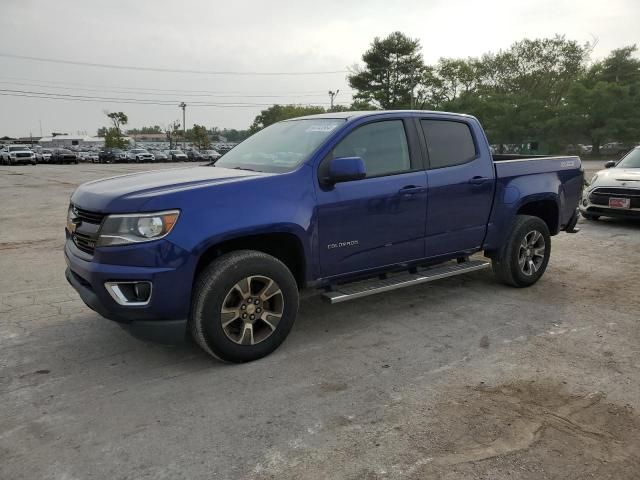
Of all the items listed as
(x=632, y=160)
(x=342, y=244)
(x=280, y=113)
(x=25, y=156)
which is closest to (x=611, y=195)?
(x=632, y=160)

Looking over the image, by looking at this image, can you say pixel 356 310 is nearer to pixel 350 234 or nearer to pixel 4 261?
pixel 350 234

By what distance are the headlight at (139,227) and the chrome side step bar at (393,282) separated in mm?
1368

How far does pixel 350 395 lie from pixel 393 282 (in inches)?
54.8

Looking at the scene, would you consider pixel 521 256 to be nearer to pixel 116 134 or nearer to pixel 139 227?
pixel 139 227

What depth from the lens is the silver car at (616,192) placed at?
890 centimetres

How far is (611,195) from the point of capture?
30.2 feet

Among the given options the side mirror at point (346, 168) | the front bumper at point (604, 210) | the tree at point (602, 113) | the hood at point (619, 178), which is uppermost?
the tree at point (602, 113)

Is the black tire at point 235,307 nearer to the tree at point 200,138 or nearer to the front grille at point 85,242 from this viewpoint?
the front grille at point 85,242

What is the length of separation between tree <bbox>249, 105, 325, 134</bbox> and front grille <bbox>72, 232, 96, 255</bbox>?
78.5m

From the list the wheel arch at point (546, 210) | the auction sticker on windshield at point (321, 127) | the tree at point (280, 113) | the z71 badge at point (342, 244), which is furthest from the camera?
the tree at point (280, 113)

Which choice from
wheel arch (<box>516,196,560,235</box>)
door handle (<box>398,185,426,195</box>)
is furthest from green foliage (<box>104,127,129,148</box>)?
door handle (<box>398,185,426,195</box>)

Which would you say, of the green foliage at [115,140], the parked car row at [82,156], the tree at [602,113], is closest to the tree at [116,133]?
the green foliage at [115,140]

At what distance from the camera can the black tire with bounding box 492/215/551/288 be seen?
5.31 meters

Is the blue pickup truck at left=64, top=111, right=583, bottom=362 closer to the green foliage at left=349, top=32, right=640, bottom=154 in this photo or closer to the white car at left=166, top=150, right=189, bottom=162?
the green foliage at left=349, top=32, right=640, bottom=154
